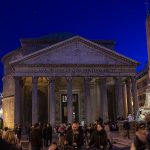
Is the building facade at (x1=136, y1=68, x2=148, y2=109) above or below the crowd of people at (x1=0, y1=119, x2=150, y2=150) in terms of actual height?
above

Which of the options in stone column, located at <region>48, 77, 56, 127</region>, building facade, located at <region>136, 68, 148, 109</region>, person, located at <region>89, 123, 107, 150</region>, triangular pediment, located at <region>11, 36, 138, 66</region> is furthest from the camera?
building facade, located at <region>136, 68, 148, 109</region>

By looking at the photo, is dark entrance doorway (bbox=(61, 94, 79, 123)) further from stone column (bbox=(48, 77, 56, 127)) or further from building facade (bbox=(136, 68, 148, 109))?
building facade (bbox=(136, 68, 148, 109))

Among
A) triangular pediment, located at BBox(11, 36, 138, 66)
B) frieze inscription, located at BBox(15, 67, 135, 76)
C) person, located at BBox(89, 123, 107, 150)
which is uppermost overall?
triangular pediment, located at BBox(11, 36, 138, 66)

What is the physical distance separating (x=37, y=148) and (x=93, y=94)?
32562 mm

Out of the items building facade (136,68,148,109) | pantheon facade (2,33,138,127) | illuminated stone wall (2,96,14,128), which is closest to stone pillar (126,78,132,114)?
pantheon facade (2,33,138,127)

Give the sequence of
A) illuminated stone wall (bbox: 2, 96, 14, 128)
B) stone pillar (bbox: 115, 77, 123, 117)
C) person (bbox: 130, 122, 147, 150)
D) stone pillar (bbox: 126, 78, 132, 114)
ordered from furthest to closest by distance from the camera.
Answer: illuminated stone wall (bbox: 2, 96, 14, 128)
stone pillar (bbox: 126, 78, 132, 114)
stone pillar (bbox: 115, 77, 123, 117)
person (bbox: 130, 122, 147, 150)

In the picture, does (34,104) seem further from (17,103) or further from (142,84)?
(142,84)

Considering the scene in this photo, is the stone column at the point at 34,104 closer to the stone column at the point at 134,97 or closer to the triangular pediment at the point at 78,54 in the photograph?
the triangular pediment at the point at 78,54

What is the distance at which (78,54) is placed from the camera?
37.8 metres

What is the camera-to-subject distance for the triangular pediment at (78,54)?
122 ft

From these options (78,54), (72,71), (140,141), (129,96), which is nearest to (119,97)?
(129,96)

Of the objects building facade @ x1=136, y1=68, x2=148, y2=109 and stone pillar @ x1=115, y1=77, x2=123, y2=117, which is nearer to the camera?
stone pillar @ x1=115, y1=77, x2=123, y2=117

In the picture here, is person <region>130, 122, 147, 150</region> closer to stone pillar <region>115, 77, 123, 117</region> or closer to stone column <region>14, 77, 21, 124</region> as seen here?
stone column <region>14, 77, 21, 124</region>

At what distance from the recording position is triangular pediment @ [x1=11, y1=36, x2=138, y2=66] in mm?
37094
